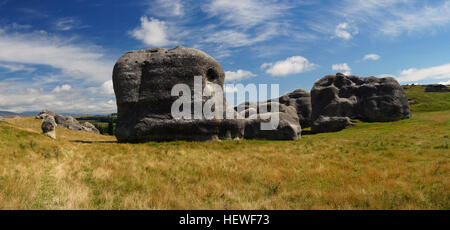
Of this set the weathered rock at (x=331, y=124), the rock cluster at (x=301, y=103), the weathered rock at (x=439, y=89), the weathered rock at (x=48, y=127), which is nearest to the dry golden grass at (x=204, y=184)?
the weathered rock at (x=48, y=127)

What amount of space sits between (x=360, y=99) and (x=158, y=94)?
153 feet

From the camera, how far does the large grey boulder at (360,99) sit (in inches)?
1860

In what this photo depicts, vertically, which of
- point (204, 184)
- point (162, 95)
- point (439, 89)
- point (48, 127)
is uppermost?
point (439, 89)

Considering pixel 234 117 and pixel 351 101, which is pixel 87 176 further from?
pixel 351 101

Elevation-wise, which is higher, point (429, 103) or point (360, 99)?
point (429, 103)

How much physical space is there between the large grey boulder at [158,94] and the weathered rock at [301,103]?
137 feet

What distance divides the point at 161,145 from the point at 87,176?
9.41m

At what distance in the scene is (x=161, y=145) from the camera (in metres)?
18.9

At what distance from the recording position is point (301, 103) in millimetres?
61344

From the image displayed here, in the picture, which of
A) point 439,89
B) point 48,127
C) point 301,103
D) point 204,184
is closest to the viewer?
point 204,184

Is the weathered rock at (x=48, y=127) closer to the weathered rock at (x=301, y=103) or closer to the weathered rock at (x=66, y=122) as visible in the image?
the weathered rock at (x=66, y=122)

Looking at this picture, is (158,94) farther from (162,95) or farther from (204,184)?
(204,184)

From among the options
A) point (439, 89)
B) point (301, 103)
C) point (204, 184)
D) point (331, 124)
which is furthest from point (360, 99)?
point (439, 89)
